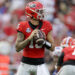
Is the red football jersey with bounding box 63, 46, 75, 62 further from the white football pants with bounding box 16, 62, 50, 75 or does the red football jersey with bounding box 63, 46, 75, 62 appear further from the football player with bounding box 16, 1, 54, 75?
the white football pants with bounding box 16, 62, 50, 75

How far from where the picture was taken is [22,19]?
32.9 feet

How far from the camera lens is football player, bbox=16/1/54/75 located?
530 centimetres

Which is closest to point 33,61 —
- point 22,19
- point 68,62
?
point 68,62

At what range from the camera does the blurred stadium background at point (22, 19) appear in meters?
9.12

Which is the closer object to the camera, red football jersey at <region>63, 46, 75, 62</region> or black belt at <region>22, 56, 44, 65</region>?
red football jersey at <region>63, 46, 75, 62</region>

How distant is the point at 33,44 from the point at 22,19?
4.79 meters

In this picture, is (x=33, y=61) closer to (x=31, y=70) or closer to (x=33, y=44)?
(x=31, y=70)

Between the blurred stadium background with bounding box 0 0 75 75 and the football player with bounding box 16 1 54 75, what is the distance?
3.17m

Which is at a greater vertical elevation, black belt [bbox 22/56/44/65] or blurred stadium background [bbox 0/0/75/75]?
blurred stadium background [bbox 0/0/75/75]

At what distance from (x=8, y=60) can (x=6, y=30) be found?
179 cm

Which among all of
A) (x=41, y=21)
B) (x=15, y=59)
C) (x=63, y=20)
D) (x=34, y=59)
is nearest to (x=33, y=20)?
(x=41, y=21)

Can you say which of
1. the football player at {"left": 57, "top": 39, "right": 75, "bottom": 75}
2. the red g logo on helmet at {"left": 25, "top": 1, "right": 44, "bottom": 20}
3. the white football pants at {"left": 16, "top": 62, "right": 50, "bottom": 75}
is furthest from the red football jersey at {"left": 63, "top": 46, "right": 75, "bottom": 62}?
the red g logo on helmet at {"left": 25, "top": 1, "right": 44, "bottom": 20}

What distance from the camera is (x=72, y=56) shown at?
5.20m

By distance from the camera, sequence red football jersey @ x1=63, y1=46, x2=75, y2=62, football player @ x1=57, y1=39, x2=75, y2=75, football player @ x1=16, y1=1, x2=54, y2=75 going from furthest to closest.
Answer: football player @ x1=16, y1=1, x2=54, y2=75 → red football jersey @ x1=63, y1=46, x2=75, y2=62 → football player @ x1=57, y1=39, x2=75, y2=75
